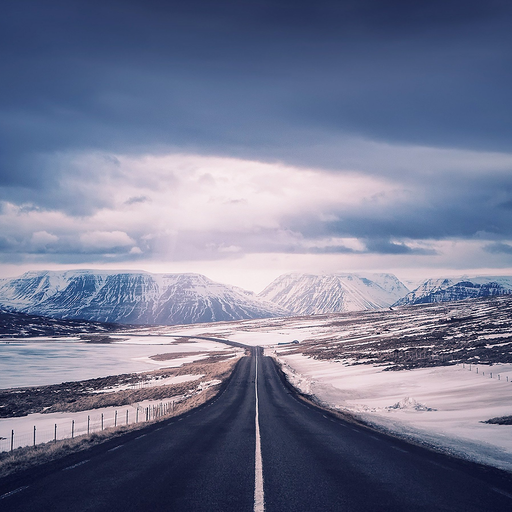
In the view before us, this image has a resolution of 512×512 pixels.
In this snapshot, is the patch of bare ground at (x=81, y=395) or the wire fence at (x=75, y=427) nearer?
the wire fence at (x=75, y=427)

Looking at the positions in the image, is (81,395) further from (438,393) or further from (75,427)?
(438,393)

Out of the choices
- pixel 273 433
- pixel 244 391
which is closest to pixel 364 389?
pixel 244 391

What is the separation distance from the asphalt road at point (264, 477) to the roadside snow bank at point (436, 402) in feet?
8.82

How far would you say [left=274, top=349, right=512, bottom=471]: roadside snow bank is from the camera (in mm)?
16641

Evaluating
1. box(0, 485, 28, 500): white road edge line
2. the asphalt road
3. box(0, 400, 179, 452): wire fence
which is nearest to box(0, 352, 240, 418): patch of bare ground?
box(0, 400, 179, 452): wire fence

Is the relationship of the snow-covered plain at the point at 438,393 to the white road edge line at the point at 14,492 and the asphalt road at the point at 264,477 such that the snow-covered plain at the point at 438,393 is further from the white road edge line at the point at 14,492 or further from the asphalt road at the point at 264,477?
the white road edge line at the point at 14,492

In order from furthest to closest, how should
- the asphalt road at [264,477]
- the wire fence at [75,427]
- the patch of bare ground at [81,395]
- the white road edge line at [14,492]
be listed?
the patch of bare ground at [81,395] < the wire fence at [75,427] < the white road edge line at [14,492] < the asphalt road at [264,477]

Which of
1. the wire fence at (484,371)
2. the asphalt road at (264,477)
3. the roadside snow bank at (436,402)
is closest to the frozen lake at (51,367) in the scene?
the roadside snow bank at (436,402)

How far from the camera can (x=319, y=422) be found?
22.3 meters

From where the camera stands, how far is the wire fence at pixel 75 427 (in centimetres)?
2527

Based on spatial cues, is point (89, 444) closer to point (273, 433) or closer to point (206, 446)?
point (206, 446)

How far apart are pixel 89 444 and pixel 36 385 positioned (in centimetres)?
5073

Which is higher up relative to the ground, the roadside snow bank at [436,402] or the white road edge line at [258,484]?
the white road edge line at [258,484]

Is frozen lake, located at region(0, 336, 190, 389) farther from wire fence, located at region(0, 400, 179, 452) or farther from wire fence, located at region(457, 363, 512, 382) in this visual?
wire fence, located at region(457, 363, 512, 382)
